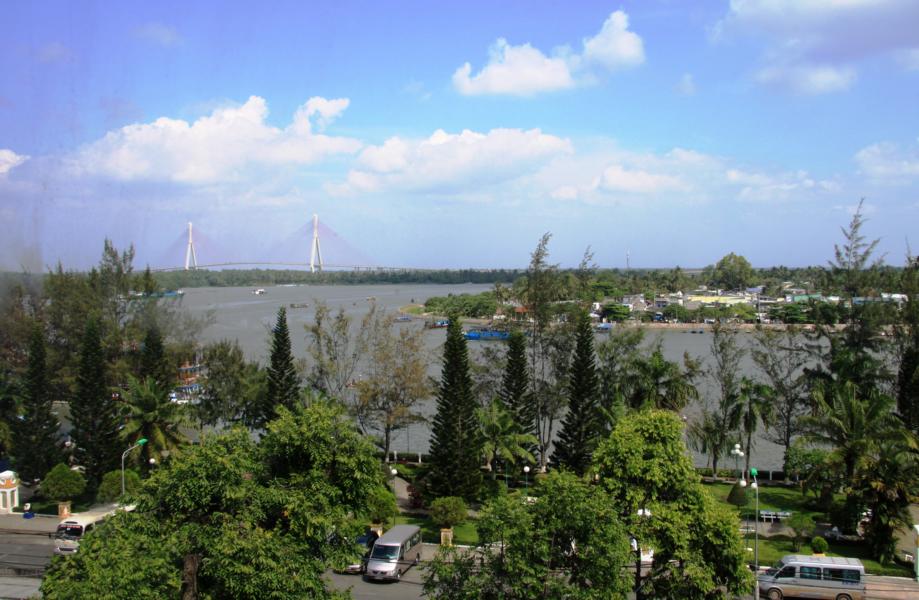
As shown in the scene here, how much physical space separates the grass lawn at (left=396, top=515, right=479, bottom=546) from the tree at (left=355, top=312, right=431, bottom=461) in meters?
3.98

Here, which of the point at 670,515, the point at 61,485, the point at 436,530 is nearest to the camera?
the point at 670,515

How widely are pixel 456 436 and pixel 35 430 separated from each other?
11.8m

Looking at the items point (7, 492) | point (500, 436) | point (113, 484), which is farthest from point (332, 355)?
point (7, 492)

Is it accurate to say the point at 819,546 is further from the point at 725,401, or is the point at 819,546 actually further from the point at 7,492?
the point at 7,492

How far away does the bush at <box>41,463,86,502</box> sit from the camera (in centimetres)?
1788

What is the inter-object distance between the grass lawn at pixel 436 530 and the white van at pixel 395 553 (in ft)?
3.45

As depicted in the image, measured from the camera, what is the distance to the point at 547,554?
27.8 feet

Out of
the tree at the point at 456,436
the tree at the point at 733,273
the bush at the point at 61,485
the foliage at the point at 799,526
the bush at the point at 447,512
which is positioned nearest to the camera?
the foliage at the point at 799,526

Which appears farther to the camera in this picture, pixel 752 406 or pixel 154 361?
pixel 154 361

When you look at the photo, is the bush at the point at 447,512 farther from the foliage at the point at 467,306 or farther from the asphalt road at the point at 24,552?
the foliage at the point at 467,306

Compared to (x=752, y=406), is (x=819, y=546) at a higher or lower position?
lower

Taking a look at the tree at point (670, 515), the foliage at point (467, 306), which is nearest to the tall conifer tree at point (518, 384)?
the tree at point (670, 515)

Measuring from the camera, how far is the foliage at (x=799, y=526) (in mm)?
15055

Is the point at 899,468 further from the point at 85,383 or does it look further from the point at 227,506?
the point at 85,383
